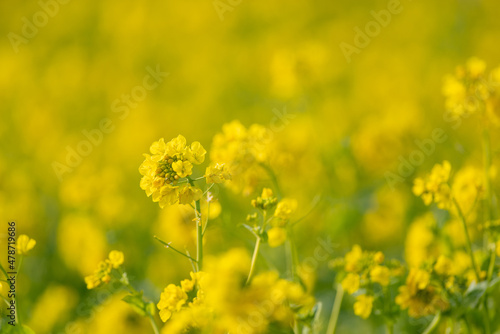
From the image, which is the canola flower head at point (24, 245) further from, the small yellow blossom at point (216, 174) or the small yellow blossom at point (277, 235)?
the small yellow blossom at point (277, 235)

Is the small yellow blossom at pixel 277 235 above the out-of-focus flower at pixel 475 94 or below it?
below

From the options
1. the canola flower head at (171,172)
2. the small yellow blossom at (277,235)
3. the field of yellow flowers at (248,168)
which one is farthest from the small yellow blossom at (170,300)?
the small yellow blossom at (277,235)

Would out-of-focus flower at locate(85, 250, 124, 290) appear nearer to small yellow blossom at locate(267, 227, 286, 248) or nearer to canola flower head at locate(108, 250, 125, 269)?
canola flower head at locate(108, 250, 125, 269)

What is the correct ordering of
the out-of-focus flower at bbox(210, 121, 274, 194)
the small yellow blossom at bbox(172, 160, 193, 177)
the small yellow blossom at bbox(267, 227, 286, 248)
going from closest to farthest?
1. the small yellow blossom at bbox(172, 160, 193, 177)
2. the small yellow blossom at bbox(267, 227, 286, 248)
3. the out-of-focus flower at bbox(210, 121, 274, 194)

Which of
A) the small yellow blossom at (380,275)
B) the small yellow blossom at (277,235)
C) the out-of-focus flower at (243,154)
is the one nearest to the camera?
the small yellow blossom at (380,275)

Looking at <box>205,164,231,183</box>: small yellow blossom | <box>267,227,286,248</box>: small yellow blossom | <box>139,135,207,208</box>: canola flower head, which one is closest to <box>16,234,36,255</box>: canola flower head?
<box>139,135,207,208</box>: canola flower head

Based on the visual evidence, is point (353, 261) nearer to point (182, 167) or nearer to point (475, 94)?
point (182, 167)

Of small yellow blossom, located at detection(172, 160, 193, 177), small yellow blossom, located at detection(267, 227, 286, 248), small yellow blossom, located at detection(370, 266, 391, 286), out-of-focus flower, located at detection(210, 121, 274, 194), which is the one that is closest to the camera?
small yellow blossom, located at detection(172, 160, 193, 177)

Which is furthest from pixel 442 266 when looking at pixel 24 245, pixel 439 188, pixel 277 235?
pixel 24 245
